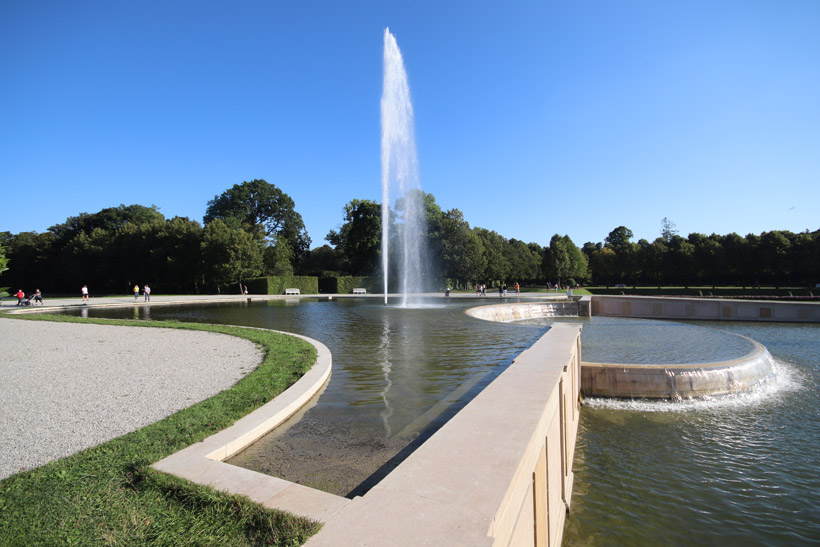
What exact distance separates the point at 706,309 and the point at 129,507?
2713 cm

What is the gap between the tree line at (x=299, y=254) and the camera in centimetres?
5025

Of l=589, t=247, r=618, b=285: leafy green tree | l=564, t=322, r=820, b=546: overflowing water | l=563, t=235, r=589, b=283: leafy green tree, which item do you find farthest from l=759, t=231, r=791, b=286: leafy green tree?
l=564, t=322, r=820, b=546: overflowing water

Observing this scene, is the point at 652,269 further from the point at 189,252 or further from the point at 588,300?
the point at 189,252

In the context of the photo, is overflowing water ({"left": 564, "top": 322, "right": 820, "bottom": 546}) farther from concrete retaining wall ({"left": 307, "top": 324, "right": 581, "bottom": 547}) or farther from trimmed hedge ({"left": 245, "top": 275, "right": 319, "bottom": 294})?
trimmed hedge ({"left": 245, "top": 275, "right": 319, "bottom": 294})

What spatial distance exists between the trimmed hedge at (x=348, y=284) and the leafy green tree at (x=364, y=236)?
353 cm

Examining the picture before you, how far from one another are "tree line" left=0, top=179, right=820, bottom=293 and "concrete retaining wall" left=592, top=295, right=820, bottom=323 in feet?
77.4

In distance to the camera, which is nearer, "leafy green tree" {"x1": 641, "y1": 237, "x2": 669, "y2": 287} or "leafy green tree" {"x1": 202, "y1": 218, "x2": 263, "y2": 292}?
"leafy green tree" {"x1": 202, "y1": 218, "x2": 263, "y2": 292}

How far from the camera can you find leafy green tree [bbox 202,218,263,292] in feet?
154

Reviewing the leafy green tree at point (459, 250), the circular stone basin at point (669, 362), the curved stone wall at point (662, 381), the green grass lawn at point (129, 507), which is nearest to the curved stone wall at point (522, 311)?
the circular stone basin at point (669, 362)

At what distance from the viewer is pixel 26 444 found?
15.8 ft

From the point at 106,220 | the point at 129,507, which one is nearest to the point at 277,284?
A: the point at 106,220

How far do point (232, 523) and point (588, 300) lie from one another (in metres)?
24.6

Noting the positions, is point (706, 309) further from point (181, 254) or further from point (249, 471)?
point (181, 254)

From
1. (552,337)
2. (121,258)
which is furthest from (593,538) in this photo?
(121,258)
